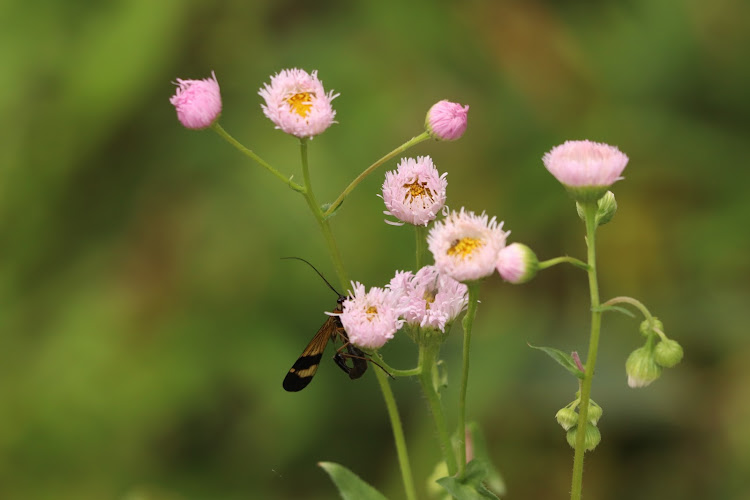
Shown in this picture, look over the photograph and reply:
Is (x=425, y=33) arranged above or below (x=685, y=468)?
above

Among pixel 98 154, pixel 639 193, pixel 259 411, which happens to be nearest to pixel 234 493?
pixel 259 411

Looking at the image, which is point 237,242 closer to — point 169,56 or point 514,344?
point 169,56

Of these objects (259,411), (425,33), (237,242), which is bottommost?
(259,411)

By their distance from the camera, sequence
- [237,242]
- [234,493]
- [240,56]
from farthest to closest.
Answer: [240,56] < [237,242] < [234,493]

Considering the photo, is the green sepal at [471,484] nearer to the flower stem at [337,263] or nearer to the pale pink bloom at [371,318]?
the flower stem at [337,263]

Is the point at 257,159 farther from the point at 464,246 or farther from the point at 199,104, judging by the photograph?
the point at 464,246

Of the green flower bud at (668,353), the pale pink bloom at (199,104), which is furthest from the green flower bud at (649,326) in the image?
the pale pink bloom at (199,104)
